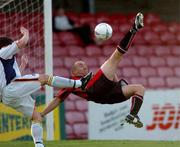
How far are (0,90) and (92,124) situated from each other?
4.50m

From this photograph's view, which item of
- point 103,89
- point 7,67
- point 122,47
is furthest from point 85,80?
point 7,67

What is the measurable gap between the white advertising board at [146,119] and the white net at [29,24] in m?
1.25

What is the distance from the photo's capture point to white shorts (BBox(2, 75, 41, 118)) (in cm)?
956

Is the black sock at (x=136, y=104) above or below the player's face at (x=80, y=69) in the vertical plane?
below

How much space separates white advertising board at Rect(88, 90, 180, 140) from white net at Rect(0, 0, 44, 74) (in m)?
1.25

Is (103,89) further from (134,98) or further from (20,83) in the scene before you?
(20,83)

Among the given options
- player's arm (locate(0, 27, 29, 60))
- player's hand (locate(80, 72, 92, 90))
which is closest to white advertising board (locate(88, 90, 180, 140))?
player's hand (locate(80, 72, 92, 90))

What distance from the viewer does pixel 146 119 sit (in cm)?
1423

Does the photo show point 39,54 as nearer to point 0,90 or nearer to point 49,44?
point 49,44

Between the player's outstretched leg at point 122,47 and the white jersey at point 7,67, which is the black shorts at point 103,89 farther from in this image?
the white jersey at point 7,67

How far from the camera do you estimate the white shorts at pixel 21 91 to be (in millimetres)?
9562

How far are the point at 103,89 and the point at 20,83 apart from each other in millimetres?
1094

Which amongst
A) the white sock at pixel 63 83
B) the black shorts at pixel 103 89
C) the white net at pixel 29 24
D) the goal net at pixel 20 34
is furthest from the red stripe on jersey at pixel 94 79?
the white net at pixel 29 24

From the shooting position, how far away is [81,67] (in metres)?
10.5
